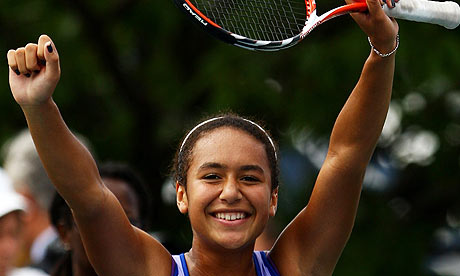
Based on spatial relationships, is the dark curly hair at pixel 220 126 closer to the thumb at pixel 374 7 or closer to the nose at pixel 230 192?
the nose at pixel 230 192

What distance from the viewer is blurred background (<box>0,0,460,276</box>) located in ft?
26.0

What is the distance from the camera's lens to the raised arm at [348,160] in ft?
13.9

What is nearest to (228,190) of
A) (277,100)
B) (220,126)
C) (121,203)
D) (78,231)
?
(220,126)

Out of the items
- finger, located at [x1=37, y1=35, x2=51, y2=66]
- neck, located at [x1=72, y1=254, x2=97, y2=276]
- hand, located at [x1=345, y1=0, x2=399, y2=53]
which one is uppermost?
hand, located at [x1=345, y1=0, x2=399, y2=53]

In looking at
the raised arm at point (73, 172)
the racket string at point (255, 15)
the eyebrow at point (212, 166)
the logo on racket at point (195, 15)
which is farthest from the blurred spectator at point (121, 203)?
the logo on racket at point (195, 15)

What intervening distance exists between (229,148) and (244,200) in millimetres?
217

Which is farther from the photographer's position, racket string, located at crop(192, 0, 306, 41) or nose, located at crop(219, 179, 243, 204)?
racket string, located at crop(192, 0, 306, 41)

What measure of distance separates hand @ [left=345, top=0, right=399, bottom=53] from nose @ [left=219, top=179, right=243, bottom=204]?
0.75 meters

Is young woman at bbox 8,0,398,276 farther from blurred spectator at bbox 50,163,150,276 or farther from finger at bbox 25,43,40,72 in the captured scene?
blurred spectator at bbox 50,163,150,276

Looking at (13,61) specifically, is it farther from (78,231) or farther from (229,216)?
(78,231)

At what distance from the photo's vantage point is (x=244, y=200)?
4.14 m

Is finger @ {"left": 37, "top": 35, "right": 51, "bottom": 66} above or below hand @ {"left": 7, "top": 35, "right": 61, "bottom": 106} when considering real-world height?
above

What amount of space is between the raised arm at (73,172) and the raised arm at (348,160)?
0.60 m

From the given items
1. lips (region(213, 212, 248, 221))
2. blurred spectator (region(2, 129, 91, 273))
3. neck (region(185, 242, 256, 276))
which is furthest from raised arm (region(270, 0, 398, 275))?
blurred spectator (region(2, 129, 91, 273))
